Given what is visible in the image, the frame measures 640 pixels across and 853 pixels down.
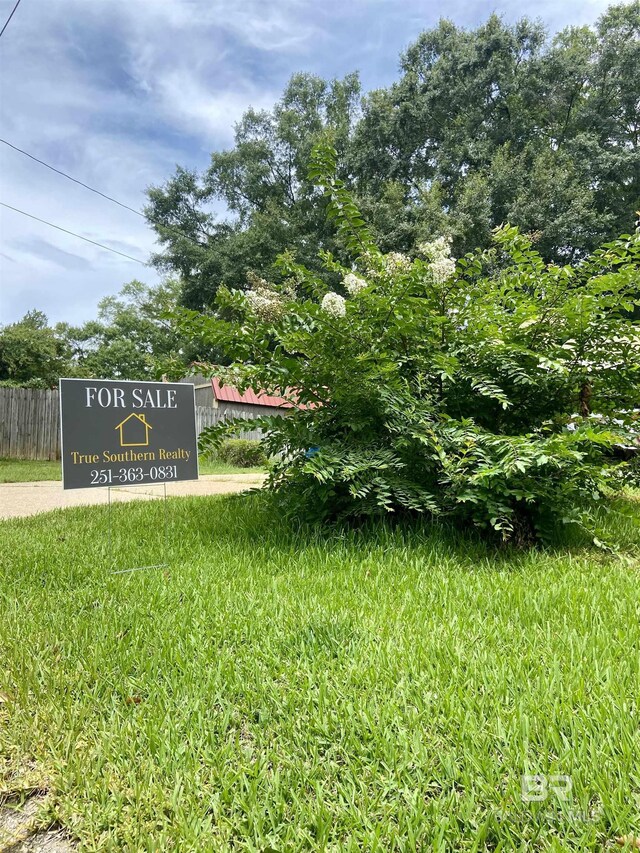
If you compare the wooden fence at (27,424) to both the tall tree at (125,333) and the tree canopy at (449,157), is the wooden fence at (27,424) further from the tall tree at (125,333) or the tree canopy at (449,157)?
the tall tree at (125,333)

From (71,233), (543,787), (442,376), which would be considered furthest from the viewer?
(71,233)

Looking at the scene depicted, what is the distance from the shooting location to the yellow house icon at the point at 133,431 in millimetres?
3180

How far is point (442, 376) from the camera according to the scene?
2996 mm

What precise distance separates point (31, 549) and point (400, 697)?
9.61ft

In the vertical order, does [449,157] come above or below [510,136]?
below

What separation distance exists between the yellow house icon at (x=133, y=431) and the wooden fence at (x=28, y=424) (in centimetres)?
878

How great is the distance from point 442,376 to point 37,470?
32.6ft

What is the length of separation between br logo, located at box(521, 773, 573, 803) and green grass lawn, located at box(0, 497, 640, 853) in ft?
0.04

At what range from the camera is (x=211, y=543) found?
3.34m

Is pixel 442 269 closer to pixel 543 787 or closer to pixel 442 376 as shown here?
pixel 442 376

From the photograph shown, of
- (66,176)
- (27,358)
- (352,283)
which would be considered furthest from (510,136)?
(352,283)

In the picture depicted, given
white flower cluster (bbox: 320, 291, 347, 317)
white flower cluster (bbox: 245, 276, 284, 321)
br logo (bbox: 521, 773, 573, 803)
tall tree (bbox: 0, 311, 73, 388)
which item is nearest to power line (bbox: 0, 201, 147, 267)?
tall tree (bbox: 0, 311, 73, 388)

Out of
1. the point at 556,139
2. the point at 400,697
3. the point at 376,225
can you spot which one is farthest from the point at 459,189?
the point at 400,697

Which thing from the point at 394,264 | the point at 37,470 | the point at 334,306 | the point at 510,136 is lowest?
the point at 37,470
